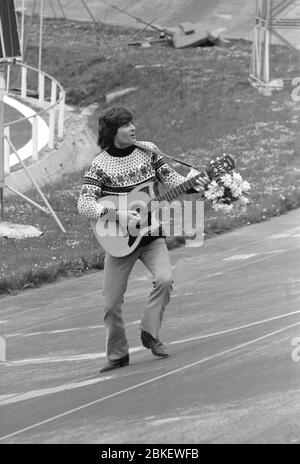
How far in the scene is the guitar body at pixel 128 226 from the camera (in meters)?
10.1

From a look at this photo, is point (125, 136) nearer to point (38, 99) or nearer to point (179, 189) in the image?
point (179, 189)

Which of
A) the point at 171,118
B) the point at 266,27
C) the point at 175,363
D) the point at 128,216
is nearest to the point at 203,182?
the point at 128,216

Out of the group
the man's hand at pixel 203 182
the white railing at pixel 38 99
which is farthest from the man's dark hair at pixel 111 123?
the white railing at pixel 38 99

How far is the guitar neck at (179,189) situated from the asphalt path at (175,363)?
1259mm

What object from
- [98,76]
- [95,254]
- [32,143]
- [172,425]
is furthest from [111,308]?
[98,76]

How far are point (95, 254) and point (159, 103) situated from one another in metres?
16.7

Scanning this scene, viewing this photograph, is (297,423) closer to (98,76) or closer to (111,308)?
(111,308)

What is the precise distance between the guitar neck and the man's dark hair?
0.59 metres

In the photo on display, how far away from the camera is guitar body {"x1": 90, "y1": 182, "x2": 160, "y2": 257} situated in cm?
1014

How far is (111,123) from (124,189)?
0.53 metres

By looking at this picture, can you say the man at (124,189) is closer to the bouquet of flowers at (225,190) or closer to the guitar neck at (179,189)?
the guitar neck at (179,189)

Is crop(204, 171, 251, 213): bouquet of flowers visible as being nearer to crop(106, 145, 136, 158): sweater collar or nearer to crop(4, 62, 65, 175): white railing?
crop(106, 145, 136, 158): sweater collar

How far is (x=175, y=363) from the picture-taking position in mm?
9938

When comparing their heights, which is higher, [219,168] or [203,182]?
[219,168]
